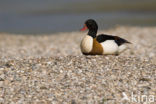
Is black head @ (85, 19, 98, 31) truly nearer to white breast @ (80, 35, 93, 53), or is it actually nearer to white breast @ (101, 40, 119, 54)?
white breast @ (80, 35, 93, 53)

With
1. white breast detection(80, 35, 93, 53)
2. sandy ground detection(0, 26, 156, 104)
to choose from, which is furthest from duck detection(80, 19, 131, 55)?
sandy ground detection(0, 26, 156, 104)

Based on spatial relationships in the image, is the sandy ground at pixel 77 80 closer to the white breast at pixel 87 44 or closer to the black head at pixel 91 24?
the white breast at pixel 87 44

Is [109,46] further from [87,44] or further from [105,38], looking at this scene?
[87,44]

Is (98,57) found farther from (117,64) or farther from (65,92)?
(65,92)

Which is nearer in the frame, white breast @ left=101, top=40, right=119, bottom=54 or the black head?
white breast @ left=101, top=40, right=119, bottom=54

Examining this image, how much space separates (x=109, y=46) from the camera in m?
8.11

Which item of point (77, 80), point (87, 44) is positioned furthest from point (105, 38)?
point (77, 80)

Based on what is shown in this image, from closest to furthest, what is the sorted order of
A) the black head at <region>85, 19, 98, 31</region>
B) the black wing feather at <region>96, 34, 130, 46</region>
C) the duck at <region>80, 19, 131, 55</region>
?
1. the duck at <region>80, 19, 131, 55</region>
2. the black wing feather at <region>96, 34, 130, 46</region>
3. the black head at <region>85, 19, 98, 31</region>

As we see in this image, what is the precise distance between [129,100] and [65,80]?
57.7 inches

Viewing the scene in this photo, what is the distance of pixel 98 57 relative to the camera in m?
7.90

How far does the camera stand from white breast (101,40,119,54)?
8.05 m

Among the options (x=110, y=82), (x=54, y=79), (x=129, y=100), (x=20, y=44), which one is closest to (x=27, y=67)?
(x=54, y=79)

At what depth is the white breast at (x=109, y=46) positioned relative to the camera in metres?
8.05

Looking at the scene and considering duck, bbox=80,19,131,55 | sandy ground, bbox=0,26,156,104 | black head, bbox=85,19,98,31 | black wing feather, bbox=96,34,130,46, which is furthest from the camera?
black head, bbox=85,19,98,31
